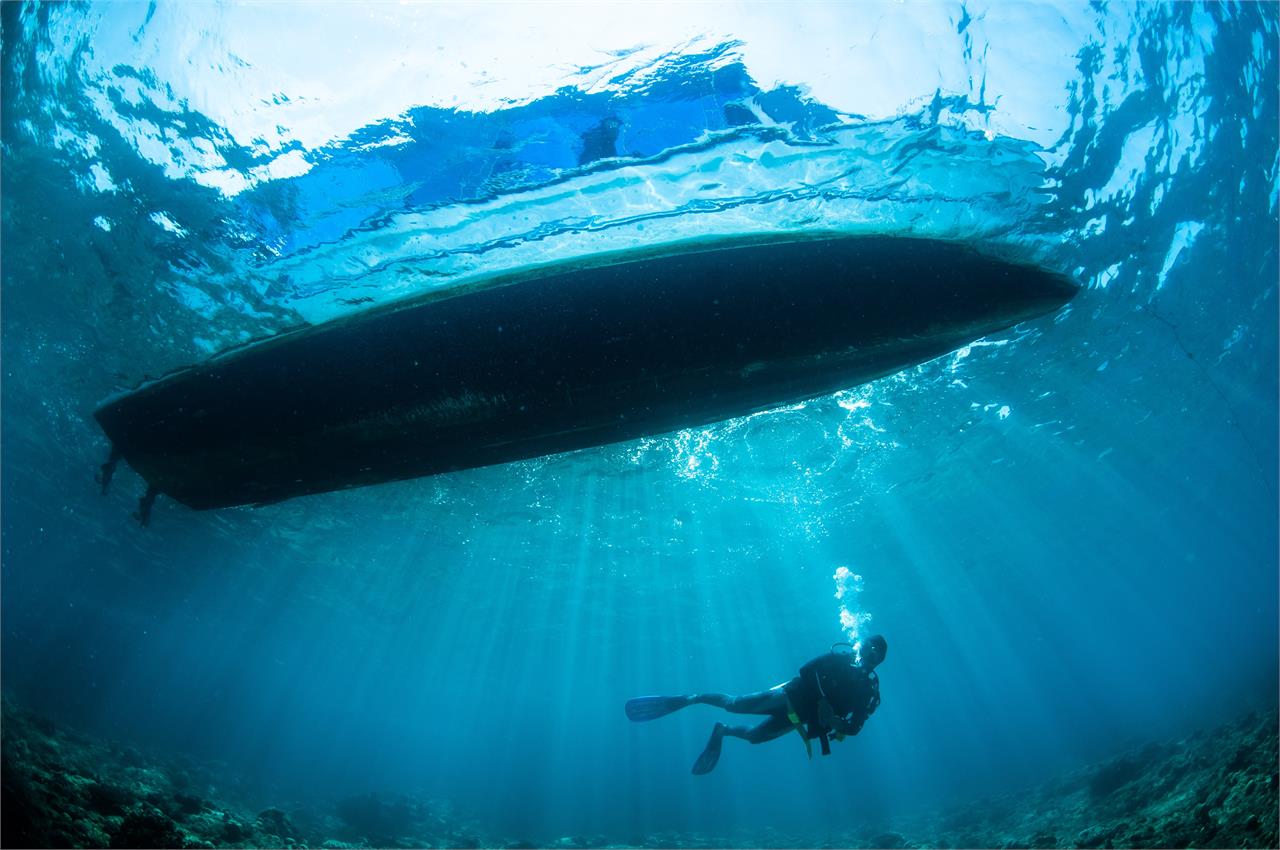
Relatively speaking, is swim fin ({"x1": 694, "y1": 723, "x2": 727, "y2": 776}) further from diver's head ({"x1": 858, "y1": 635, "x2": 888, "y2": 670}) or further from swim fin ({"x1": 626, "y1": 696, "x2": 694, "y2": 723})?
diver's head ({"x1": 858, "y1": 635, "x2": 888, "y2": 670})

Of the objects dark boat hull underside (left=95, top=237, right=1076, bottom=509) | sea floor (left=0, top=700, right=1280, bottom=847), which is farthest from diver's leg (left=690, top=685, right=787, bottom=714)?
dark boat hull underside (left=95, top=237, right=1076, bottom=509)

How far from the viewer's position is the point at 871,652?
9688mm

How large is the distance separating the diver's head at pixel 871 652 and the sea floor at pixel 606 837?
4.45 m

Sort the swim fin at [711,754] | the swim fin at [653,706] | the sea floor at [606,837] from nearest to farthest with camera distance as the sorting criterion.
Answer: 1. the sea floor at [606,837]
2. the swim fin at [653,706]
3. the swim fin at [711,754]

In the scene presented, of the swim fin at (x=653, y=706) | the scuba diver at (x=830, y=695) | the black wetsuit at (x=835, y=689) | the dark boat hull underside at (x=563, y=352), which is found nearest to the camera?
the dark boat hull underside at (x=563, y=352)

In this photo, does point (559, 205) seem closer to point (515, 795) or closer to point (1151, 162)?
point (1151, 162)

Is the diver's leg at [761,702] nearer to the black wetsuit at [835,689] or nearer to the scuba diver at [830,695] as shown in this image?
the scuba diver at [830,695]

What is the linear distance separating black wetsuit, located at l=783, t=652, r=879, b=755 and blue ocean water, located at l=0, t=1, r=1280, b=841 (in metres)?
6.72

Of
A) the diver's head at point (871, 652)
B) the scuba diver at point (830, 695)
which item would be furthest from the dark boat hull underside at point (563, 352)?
the diver's head at point (871, 652)

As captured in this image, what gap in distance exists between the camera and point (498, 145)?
5.94 meters

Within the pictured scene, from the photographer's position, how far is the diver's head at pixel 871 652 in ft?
31.6

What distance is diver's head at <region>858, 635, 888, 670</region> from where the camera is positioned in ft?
31.6

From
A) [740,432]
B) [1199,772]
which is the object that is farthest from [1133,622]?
[740,432]

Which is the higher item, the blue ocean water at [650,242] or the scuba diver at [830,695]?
the blue ocean water at [650,242]
